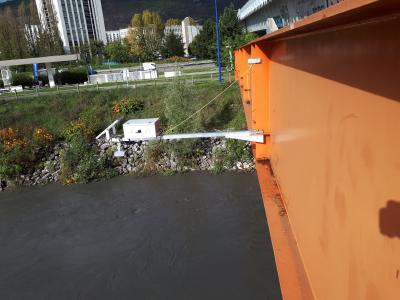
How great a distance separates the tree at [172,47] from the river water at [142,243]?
51.4 metres

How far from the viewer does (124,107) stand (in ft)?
72.4

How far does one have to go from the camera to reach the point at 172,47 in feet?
210

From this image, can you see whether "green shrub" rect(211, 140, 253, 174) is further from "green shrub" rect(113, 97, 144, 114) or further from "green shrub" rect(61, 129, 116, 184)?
"green shrub" rect(113, 97, 144, 114)

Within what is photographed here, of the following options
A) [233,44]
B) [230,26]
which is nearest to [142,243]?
[233,44]

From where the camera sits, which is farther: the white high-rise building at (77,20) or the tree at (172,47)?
the white high-rise building at (77,20)

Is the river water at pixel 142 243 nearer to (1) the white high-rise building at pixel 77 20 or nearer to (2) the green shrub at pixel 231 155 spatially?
(2) the green shrub at pixel 231 155

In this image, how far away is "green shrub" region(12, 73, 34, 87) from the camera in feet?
112

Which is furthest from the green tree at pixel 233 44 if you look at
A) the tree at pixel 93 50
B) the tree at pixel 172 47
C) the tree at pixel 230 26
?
the tree at pixel 93 50

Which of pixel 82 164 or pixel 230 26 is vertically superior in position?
pixel 230 26

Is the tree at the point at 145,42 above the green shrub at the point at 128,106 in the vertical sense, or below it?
above

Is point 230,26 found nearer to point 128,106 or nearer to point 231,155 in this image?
point 128,106

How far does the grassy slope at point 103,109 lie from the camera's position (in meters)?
20.5

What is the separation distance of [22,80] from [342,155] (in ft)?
124

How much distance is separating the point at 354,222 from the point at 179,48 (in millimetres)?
65907
